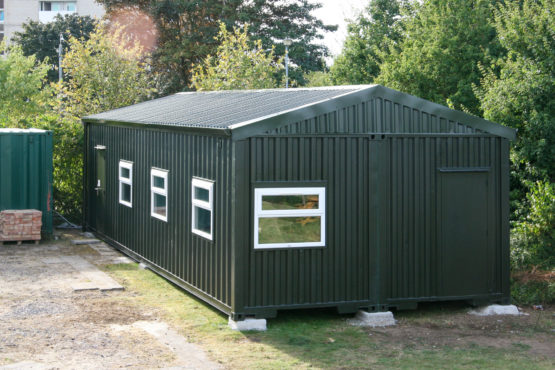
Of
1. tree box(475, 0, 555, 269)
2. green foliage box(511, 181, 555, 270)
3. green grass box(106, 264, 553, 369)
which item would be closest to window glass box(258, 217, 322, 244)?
green grass box(106, 264, 553, 369)

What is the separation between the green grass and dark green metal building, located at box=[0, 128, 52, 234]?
7.37m

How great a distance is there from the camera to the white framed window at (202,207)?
1103cm

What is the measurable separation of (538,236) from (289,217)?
554cm

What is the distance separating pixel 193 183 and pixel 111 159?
18.9 feet

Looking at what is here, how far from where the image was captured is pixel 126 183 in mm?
15750

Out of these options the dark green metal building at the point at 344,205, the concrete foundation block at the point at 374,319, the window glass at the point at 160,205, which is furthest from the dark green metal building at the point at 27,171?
the concrete foundation block at the point at 374,319

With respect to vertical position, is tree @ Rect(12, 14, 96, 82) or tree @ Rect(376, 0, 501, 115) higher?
tree @ Rect(12, 14, 96, 82)

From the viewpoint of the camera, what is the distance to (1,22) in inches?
3706

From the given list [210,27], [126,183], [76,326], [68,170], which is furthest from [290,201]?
[210,27]

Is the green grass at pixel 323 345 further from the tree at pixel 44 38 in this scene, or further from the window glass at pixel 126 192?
the tree at pixel 44 38

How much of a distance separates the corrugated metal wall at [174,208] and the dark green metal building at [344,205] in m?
0.04

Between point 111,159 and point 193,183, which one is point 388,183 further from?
point 111,159

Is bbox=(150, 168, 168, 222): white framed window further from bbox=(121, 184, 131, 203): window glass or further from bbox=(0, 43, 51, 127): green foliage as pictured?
bbox=(0, 43, 51, 127): green foliage

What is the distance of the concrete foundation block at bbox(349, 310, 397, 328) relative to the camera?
10625 mm
